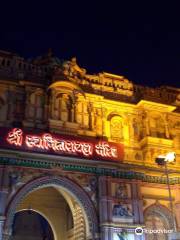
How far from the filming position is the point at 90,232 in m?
19.6

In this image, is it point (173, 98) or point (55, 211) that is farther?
point (173, 98)

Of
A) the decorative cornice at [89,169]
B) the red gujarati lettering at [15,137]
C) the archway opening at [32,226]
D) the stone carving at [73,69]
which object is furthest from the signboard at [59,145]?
the archway opening at [32,226]

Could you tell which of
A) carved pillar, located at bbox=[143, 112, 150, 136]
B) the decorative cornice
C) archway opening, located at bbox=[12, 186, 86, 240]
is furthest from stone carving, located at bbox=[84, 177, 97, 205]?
carved pillar, located at bbox=[143, 112, 150, 136]

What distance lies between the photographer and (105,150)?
21.0 meters

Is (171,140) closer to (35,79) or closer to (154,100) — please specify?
(154,100)

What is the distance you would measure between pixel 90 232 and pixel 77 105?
7304mm

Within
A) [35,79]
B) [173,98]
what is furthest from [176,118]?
[35,79]

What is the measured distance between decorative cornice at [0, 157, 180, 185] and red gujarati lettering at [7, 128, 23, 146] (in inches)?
33.5

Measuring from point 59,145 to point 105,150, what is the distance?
2617 millimetres

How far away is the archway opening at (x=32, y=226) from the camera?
78.1 feet

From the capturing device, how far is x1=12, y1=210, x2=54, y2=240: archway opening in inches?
937

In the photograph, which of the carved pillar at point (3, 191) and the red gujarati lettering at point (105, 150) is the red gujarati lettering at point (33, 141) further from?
the red gujarati lettering at point (105, 150)

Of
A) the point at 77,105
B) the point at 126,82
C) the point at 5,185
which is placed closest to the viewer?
the point at 5,185

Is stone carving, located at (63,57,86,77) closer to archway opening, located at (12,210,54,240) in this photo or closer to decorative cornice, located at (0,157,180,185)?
decorative cornice, located at (0,157,180,185)
